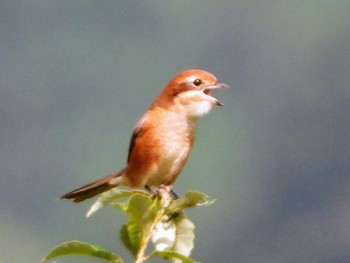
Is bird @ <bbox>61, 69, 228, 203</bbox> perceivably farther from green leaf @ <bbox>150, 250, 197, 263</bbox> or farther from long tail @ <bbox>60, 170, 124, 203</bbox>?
green leaf @ <bbox>150, 250, 197, 263</bbox>

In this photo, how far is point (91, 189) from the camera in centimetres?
268

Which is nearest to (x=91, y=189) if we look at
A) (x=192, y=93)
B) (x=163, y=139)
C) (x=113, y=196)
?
(x=163, y=139)

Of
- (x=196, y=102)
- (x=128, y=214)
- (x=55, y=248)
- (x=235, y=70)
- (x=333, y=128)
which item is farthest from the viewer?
(x=235, y=70)

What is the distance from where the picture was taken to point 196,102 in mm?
2574

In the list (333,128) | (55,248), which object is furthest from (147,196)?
(333,128)

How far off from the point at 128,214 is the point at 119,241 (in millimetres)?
39

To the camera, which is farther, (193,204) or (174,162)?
(174,162)

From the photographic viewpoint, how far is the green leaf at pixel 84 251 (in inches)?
49.6

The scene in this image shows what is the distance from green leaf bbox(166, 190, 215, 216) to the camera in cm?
135

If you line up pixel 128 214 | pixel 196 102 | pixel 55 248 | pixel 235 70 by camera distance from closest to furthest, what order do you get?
pixel 55 248 → pixel 128 214 → pixel 196 102 → pixel 235 70

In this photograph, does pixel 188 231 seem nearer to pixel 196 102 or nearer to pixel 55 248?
pixel 55 248

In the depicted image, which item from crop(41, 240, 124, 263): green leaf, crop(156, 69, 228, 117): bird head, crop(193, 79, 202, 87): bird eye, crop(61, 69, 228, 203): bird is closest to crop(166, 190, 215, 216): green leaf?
crop(41, 240, 124, 263): green leaf

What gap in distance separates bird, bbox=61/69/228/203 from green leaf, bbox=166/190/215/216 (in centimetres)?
110

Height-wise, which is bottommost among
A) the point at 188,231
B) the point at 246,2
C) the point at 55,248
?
the point at 55,248
